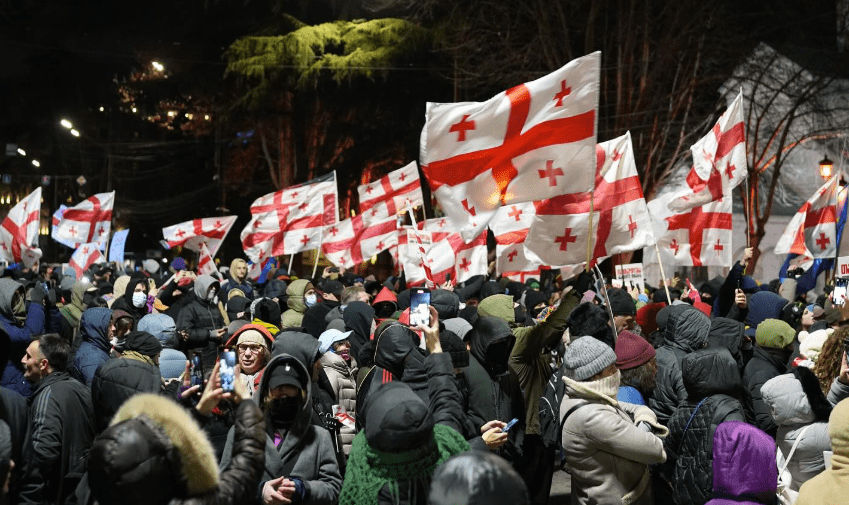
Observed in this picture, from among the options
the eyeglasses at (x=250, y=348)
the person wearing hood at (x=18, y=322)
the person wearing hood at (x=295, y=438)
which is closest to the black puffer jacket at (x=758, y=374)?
the person wearing hood at (x=295, y=438)

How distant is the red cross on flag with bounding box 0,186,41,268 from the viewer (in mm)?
17344

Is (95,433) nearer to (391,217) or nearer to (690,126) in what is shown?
(391,217)

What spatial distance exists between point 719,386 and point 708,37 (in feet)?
74.4

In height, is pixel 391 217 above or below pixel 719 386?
above

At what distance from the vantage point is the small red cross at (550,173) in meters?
7.28

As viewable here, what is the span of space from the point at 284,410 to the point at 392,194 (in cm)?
1189

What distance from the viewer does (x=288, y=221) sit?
16.9 metres

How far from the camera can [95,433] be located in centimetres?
532

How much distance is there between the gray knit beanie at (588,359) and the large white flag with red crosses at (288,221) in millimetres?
12141

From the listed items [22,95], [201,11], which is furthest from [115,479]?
[22,95]

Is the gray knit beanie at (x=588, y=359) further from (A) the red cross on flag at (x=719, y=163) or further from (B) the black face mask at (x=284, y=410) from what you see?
(A) the red cross on flag at (x=719, y=163)

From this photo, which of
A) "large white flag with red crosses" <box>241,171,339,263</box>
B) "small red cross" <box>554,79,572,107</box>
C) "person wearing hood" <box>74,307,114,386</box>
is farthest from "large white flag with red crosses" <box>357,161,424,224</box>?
"person wearing hood" <box>74,307,114,386</box>

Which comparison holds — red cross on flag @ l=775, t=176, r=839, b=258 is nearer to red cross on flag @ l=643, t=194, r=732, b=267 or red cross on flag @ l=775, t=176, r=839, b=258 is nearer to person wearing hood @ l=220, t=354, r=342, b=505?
red cross on flag @ l=643, t=194, r=732, b=267

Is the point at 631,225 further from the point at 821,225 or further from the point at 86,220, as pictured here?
the point at 86,220
